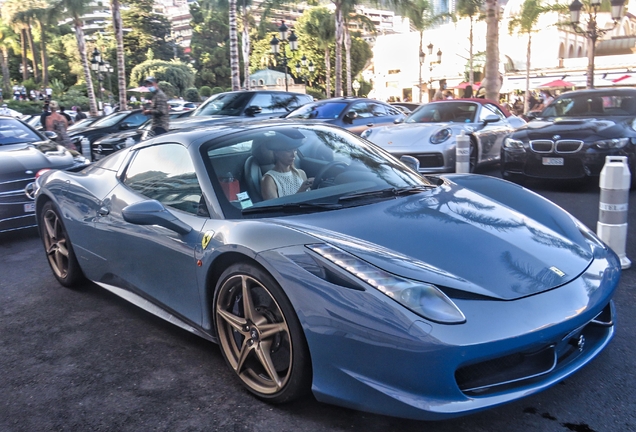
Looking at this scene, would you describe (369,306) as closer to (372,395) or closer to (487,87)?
(372,395)

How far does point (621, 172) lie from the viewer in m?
4.67

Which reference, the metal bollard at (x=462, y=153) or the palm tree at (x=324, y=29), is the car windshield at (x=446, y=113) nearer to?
the metal bollard at (x=462, y=153)

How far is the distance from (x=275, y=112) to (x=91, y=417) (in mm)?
10664

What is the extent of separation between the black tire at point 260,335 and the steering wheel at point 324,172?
2.82 feet

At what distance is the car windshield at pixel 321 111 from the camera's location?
11805mm

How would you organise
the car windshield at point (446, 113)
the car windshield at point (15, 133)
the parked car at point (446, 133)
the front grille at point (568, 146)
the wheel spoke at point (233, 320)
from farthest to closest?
the car windshield at point (446, 113) → the parked car at point (446, 133) → the front grille at point (568, 146) → the car windshield at point (15, 133) → the wheel spoke at point (233, 320)

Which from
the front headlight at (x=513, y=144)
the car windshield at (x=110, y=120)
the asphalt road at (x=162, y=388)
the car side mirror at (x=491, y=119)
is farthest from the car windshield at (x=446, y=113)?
the car windshield at (x=110, y=120)

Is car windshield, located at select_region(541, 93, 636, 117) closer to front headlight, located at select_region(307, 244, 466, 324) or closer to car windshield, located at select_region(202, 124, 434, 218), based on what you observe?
car windshield, located at select_region(202, 124, 434, 218)

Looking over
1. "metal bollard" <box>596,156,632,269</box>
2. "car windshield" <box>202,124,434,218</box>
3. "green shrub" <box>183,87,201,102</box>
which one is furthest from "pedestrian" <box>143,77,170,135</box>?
"green shrub" <box>183,87,201,102</box>

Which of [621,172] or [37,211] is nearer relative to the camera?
[621,172]

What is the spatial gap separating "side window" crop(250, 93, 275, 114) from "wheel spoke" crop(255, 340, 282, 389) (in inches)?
403

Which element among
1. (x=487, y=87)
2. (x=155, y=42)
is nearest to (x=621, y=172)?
(x=487, y=87)

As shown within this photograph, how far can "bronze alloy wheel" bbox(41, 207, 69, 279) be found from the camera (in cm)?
473

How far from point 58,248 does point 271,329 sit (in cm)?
283
